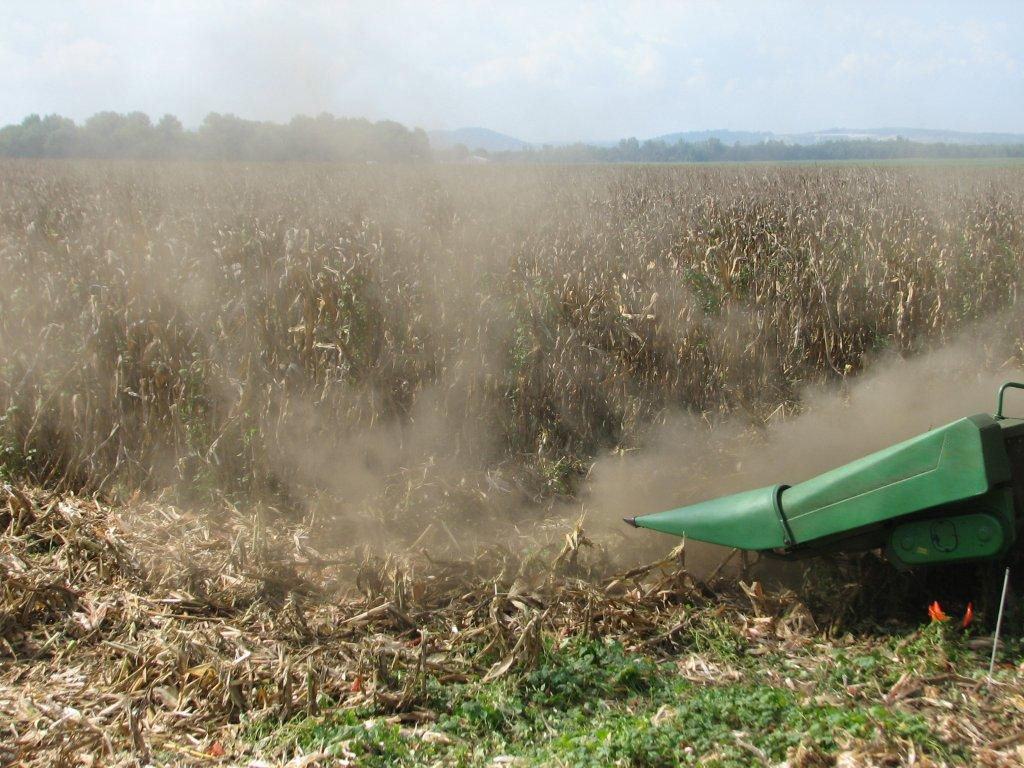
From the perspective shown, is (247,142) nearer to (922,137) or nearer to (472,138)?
(472,138)

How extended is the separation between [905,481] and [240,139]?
870 centimetres

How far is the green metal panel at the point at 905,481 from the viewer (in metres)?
2.82

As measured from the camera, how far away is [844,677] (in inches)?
112

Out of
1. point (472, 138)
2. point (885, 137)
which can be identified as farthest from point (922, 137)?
point (472, 138)

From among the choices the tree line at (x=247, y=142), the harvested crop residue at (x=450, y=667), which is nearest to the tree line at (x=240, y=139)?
the tree line at (x=247, y=142)

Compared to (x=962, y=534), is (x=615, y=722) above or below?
below

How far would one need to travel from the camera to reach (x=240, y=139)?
9.84m

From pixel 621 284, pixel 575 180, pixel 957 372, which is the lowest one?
pixel 957 372

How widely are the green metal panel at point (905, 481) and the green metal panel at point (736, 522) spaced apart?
5cm

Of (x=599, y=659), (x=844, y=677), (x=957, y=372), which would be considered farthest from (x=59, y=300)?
(x=957, y=372)

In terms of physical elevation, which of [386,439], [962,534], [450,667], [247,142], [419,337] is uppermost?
[247,142]

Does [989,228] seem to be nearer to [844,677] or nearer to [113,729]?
[844,677]

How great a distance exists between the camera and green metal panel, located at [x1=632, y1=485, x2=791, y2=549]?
3223 millimetres

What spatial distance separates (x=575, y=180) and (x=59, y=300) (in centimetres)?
1104
